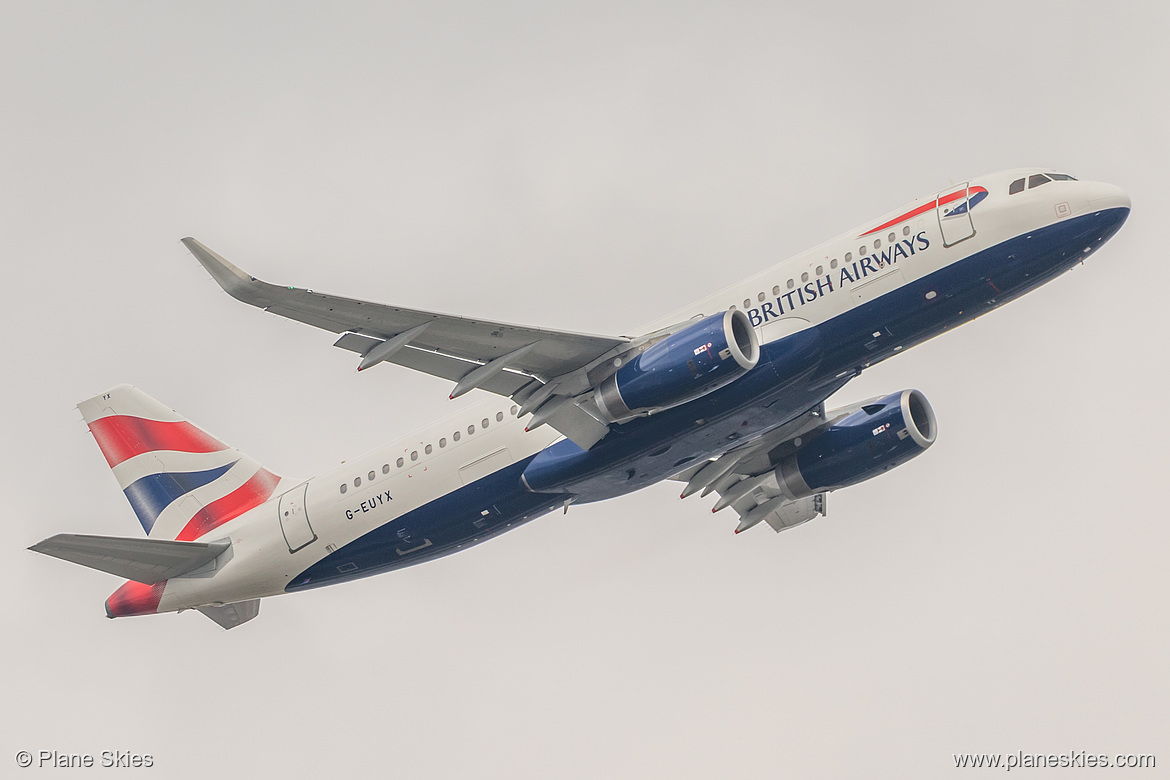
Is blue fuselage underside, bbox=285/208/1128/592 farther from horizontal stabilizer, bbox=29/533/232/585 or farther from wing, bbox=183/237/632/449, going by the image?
horizontal stabilizer, bbox=29/533/232/585

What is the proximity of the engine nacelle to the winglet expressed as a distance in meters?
17.8

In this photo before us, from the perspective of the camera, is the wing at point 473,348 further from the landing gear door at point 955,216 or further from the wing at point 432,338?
the landing gear door at point 955,216

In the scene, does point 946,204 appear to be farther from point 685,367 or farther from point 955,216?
point 685,367

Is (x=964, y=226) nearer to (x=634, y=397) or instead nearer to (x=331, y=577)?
(x=634, y=397)

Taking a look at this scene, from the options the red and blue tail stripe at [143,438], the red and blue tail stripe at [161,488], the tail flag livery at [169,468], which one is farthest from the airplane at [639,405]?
the red and blue tail stripe at [143,438]

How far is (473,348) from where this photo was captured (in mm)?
31359

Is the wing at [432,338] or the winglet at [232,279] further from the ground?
the winglet at [232,279]

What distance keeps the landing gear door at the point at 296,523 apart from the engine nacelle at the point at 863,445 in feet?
46.4

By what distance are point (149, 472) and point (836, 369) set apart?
2269 centimetres

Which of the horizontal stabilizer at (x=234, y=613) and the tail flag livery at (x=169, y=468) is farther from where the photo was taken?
the tail flag livery at (x=169, y=468)

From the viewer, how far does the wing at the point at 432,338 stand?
2783 cm

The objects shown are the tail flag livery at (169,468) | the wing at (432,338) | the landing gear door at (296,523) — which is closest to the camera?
the wing at (432,338)

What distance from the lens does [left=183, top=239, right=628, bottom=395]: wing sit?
27830mm

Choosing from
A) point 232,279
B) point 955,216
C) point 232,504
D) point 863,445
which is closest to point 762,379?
point 955,216
